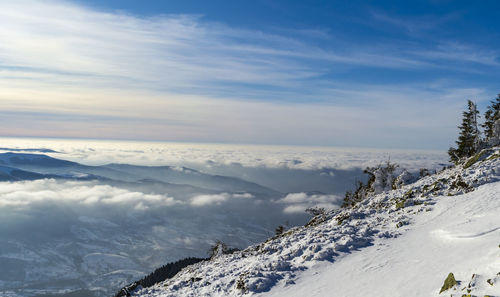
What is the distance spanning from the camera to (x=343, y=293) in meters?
12.5

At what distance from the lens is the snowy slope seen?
11.4m

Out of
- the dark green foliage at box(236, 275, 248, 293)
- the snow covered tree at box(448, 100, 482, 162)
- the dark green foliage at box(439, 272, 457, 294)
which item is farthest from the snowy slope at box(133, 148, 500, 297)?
the snow covered tree at box(448, 100, 482, 162)

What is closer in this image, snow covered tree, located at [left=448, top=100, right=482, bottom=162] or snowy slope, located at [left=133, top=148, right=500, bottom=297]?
snowy slope, located at [left=133, top=148, right=500, bottom=297]

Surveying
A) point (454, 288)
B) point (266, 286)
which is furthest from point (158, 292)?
point (454, 288)

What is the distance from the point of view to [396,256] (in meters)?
15.0

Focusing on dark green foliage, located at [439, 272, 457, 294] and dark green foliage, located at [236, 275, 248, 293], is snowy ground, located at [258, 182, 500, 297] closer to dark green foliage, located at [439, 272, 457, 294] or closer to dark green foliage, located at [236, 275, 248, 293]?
dark green foliage, located at [439, 272, 457, 294]

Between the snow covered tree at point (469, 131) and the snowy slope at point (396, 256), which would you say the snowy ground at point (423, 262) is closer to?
the snowy slope at point (396, 256)

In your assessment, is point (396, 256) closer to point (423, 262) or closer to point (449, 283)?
point (423, 262)

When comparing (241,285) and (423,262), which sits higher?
(423,262)

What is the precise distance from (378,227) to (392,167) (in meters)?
35.2

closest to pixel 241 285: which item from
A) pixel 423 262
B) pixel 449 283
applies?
pixel 423 262

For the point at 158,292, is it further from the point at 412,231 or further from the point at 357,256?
the point at 412,231

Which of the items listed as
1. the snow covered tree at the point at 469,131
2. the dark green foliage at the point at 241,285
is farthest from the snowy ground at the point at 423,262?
the snow covered tree at the point at 469,131

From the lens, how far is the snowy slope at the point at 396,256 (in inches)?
448
